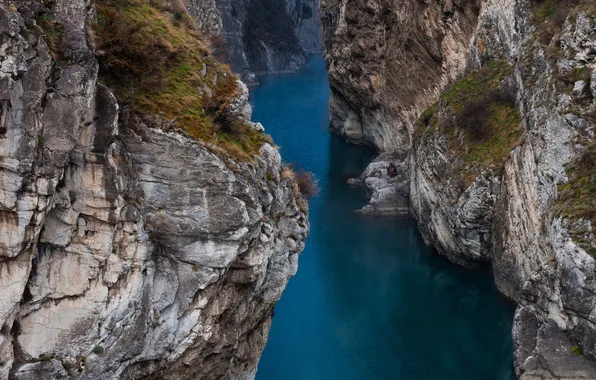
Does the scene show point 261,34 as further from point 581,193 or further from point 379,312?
point 581,193

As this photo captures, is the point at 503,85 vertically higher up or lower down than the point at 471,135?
higher up

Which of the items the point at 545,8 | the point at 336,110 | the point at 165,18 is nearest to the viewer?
the point at 165,18

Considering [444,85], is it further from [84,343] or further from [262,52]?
[262,52]

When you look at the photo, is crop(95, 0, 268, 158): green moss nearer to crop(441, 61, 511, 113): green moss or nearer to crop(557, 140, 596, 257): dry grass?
crop(557, 140, 596, 257): dry grass

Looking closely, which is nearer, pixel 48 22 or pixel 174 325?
pixel 48 22

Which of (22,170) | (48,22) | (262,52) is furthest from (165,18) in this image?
(262,52)

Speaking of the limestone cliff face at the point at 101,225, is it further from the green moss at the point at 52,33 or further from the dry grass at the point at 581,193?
the dry grass at the point at 581,193
